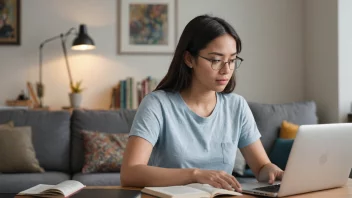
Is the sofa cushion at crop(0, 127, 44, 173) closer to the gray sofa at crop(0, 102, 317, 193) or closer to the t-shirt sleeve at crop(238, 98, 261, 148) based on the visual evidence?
the gray sofa at crop(0, 102, 317, 193)

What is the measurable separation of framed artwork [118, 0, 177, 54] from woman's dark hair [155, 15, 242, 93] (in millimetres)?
2590

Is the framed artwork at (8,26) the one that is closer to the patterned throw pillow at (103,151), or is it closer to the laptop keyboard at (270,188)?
the patterned throw pillow at (103,151)

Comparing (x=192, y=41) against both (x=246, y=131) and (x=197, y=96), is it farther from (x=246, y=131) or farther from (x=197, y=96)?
(x=246, y=131)

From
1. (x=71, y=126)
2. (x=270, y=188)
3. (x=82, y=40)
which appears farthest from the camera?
(x=82, y=40)

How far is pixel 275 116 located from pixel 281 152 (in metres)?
0.34

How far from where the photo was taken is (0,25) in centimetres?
443

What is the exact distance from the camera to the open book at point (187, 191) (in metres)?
1.45

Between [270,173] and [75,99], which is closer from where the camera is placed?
[270,173]

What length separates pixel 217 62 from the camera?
1880 mm

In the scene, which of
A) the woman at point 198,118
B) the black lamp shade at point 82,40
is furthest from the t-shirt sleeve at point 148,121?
the black lamp shade at point 82,40

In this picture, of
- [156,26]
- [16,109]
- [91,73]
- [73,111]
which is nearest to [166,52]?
[156,26]

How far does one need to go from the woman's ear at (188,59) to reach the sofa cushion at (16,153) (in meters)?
1.97

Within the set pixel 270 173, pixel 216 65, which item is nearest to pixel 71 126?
pixel 216 65

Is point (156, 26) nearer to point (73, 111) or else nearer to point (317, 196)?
point (73, 111)
